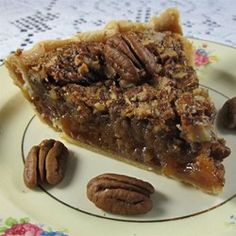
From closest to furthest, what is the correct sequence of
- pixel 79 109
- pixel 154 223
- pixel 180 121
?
pixel 154 223 → pixel 180 121 → pixel 79 109

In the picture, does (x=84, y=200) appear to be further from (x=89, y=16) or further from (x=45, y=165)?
(x=89, y=16)

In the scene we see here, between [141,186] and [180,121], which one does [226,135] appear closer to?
[180,121]

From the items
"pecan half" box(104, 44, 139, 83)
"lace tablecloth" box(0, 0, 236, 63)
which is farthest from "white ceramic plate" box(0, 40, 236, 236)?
"lace tablecloth" box(0, 0, 236, 63)

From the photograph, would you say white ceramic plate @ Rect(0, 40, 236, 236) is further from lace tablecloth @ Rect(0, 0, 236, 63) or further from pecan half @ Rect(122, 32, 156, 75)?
lace tablecloth @ Rect(0, 0, 236, 63)

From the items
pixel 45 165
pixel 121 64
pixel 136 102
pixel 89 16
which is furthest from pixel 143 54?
pixel 89 16

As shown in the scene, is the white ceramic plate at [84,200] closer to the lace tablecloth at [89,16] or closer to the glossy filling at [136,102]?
the glossy filling at [136,102]

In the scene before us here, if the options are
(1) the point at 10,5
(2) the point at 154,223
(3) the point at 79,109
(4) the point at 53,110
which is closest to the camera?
(2) the point at 154,223

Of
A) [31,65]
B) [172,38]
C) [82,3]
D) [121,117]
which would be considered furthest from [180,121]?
[82,3]

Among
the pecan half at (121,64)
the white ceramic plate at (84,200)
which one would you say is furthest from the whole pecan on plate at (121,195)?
the pecan half at (121,64)
